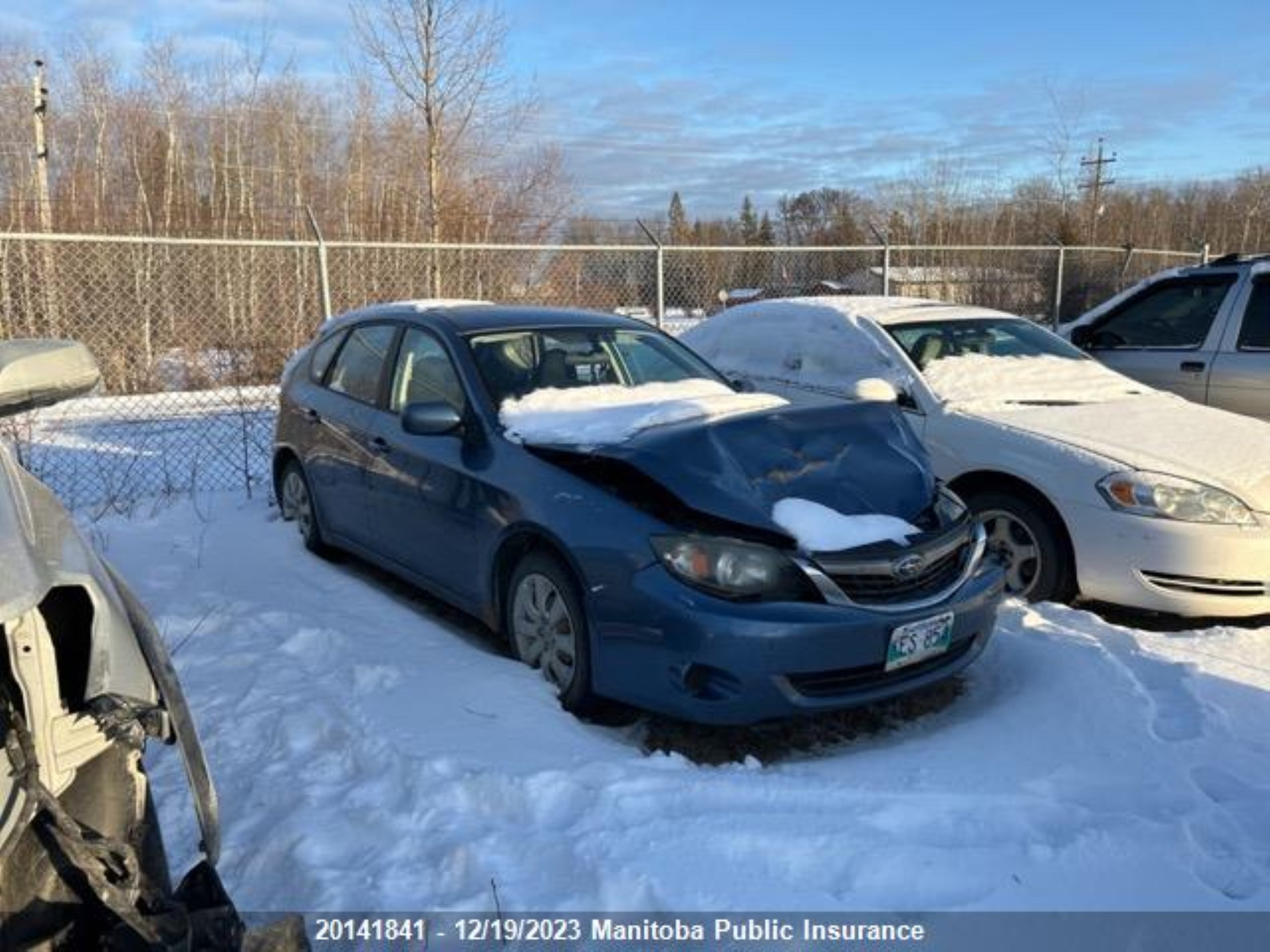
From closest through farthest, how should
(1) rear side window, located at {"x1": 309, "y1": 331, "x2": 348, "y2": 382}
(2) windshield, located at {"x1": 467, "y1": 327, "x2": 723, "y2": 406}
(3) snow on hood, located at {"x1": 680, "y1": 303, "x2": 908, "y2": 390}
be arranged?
(2) windshield, located at {"x1": 467, "y1": 327, "x2": 723, "y2": 406}
(1) rear side window, located at {"x1": 309, "y1": 331, "x2": 348, "y2": 382}
(3) snow on hood, located at {"x1": 680, "y1": 303, "x2": 908, "y2": 390}

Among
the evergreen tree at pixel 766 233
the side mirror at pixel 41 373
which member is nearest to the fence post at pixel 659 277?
the side mirror at pixel 41 373

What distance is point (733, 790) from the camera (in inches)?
118

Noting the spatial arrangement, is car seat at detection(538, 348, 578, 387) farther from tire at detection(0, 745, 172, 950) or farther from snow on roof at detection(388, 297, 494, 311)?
tire at detection(0, 745, 172, 950)

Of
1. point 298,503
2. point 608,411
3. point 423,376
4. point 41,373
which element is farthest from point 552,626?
point 298,503

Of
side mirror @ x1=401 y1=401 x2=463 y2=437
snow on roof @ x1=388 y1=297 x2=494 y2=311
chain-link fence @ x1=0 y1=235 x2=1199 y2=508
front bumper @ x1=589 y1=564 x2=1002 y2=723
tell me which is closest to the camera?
front bumper @ x1=589 y1=564 x2=1002 y2=723

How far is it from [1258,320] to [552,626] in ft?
18.9

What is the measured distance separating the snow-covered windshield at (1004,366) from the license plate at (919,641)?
2.16 metres

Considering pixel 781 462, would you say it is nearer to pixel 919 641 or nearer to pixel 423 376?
pixel 919 641

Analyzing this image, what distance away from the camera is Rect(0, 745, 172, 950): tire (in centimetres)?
154

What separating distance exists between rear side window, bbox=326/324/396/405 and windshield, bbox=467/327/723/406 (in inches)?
30.9

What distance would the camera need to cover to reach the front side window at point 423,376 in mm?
4508

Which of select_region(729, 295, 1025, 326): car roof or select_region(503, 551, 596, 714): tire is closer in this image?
select_region(503, 551, 596, 714): tire

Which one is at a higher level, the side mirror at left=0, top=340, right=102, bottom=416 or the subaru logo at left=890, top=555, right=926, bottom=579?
the side mirror at left=0, top=340, right=102, bottom=416

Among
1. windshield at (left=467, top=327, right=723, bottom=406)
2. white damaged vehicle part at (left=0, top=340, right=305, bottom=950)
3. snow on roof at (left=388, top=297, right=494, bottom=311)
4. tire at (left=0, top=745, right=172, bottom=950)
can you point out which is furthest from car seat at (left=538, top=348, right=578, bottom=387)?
tire at (left=0, top=745, right=172, bottom=950)
